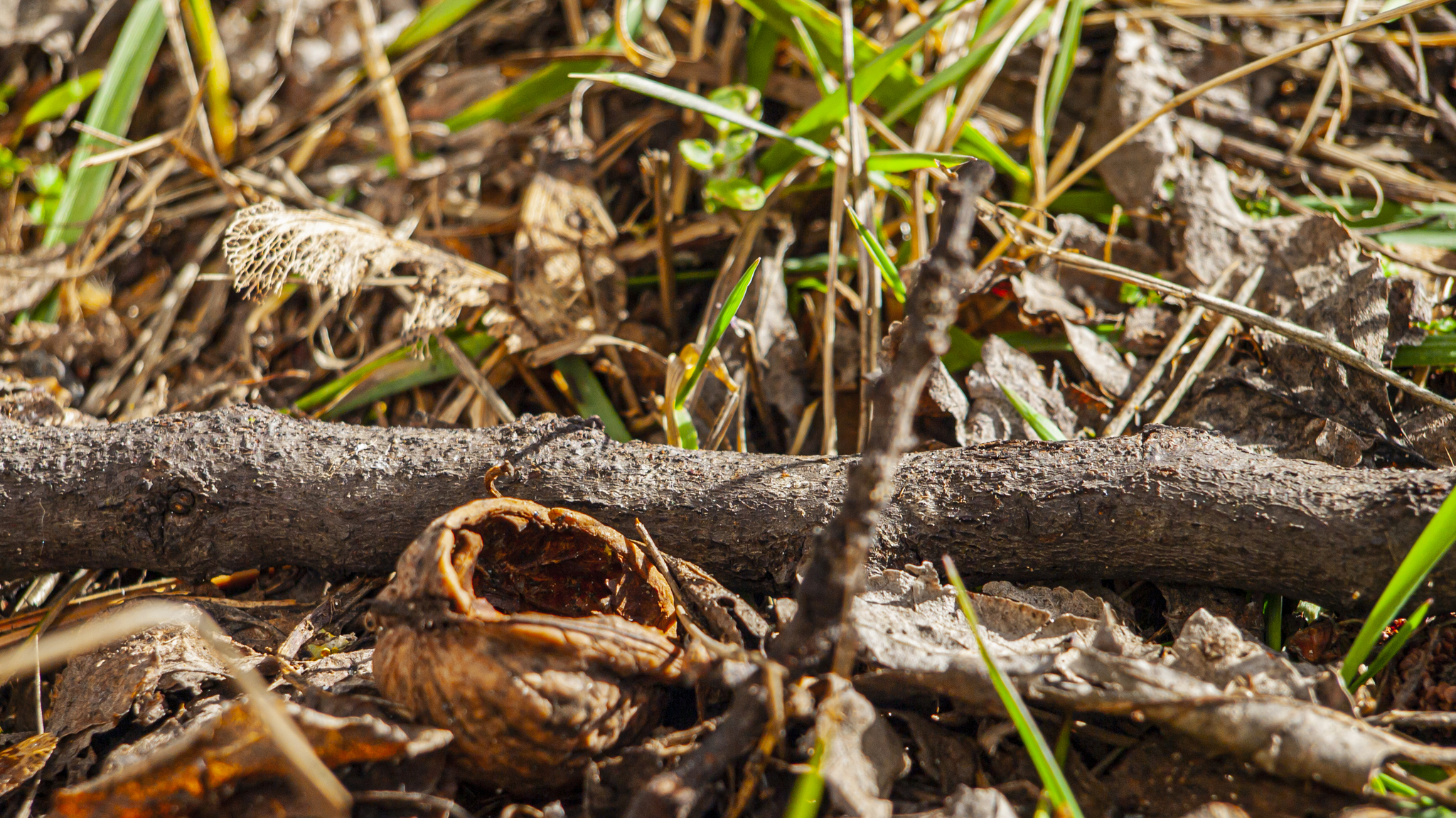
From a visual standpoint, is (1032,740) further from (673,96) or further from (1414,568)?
(673,96)

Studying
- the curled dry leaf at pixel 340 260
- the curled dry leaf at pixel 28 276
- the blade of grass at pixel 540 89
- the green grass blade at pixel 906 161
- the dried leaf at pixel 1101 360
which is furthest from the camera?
the blade of grass at pixel 540 89

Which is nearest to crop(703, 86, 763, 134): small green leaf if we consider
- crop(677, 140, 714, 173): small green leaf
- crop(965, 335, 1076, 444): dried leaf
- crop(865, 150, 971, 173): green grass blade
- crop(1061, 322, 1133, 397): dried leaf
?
crop(677, 140, 714, 173): small green leaf

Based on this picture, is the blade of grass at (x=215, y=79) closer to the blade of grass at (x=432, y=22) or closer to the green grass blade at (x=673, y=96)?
the blade of grass at (x=432, y=22)

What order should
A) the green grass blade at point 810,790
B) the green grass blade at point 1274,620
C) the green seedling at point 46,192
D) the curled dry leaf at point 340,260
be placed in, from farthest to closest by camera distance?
the green seedling at point 46,192
the curled dry leaf at point 340,260
the green grass blade at point 1274,620
the green grass blade at point 810,790

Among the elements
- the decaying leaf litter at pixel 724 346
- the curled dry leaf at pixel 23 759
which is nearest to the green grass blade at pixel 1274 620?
the decaying leaf litter at pixel 724 346

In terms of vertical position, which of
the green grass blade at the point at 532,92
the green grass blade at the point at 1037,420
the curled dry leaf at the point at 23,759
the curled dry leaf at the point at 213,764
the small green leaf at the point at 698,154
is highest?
the green grass blade at the point at 532,92

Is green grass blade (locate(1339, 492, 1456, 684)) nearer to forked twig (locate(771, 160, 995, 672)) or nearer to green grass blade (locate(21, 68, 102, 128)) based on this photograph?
forked twig (locate(771, 160, 995, 672))

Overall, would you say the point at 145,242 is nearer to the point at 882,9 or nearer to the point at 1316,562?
the point at 882,9
